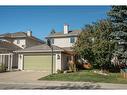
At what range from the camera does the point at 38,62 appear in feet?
81.9

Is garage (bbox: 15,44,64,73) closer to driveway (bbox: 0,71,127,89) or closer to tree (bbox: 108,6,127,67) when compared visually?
tree (bbox: 108,6,127,67)

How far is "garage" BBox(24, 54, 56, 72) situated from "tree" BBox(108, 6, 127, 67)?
754 cm

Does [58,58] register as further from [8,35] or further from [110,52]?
[8,35]

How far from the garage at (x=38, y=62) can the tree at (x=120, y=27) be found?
754 cm

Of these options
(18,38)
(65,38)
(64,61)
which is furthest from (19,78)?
(18,38)

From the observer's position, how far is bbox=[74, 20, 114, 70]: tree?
2252 centimetres

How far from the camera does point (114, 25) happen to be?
20047 mm

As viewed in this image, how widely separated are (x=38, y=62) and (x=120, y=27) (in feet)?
31.7

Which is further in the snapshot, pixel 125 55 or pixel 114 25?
pixel 114 25

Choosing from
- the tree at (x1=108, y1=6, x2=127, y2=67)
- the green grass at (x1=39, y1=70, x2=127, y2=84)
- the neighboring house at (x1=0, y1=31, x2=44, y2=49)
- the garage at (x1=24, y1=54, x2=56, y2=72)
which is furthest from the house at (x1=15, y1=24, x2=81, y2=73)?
the neighboring house at (x1=0, y1=31, x2=44, y2=49)

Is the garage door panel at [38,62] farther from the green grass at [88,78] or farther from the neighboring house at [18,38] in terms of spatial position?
the neighboring house at [18,38]
